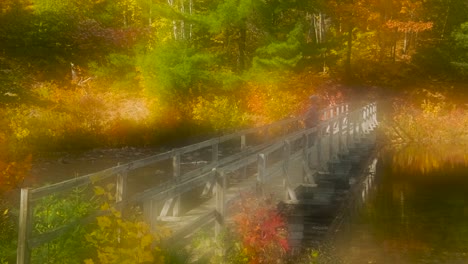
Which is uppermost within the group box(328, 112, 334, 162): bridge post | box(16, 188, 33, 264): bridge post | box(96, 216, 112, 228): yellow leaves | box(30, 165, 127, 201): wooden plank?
box(30, 165, 127, 201): wooden plank

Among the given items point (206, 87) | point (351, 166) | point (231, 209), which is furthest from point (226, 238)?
point (206, 87)

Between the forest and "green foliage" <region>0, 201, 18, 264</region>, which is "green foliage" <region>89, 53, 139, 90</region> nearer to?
the forest

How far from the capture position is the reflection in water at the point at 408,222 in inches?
472

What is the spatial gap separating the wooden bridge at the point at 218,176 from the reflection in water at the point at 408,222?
4.93 feet

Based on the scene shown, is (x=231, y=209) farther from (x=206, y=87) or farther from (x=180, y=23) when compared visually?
(x=180, y=23)

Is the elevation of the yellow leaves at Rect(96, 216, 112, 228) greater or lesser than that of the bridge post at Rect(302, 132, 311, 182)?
greater

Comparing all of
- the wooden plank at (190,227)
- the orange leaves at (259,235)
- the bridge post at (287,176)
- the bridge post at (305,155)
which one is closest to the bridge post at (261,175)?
the bridge post at (287,176)

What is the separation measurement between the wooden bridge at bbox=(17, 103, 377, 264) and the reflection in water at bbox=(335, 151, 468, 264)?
1.50 m

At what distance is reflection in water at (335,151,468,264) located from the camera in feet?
39.3

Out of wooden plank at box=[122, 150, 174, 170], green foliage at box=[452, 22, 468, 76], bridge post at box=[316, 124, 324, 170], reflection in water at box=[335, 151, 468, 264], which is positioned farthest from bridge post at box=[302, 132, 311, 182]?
green foliage at box=[452, 22, 468, 76]

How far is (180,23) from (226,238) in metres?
30.1

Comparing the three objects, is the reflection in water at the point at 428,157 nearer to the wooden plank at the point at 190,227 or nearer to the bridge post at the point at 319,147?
the bridge post at the point at 319,147

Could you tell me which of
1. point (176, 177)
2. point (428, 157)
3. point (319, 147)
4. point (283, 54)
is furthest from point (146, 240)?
point (283, 54)

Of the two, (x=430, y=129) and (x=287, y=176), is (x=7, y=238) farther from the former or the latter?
(x=430, y=129)
